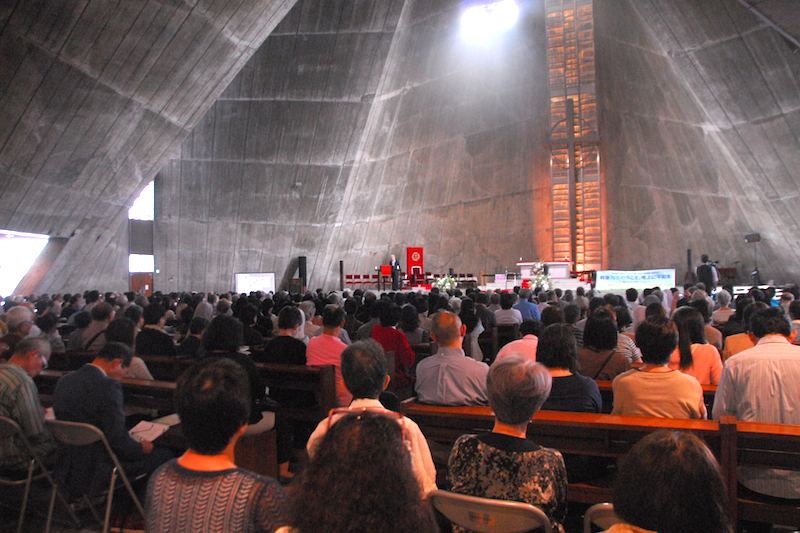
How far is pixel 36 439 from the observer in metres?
3.36

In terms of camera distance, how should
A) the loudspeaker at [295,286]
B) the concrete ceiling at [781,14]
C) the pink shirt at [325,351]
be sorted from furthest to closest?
the loudspeaker at [295,286] < the concrete ceiling at [781,14] < the pink shirt at [325,351]

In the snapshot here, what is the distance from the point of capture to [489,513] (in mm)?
1875

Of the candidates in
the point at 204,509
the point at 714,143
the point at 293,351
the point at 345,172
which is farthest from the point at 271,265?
the point at 204,509

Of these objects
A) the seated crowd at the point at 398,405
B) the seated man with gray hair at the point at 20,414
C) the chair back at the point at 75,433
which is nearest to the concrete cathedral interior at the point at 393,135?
the seated crowd at the point at 398,405

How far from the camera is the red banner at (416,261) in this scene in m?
18.7

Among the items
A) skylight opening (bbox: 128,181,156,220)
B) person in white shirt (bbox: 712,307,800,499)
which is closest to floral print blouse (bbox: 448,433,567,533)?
person in white shirt (bbox: 712,307,800,499)

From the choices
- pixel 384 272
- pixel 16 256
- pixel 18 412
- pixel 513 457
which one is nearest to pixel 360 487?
pixel 513 457

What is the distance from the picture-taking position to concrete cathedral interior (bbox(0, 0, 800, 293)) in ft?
39.9

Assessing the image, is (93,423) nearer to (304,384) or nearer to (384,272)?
(304,384)

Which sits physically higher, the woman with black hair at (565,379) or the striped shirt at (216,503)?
the woman with black hair at (565,379)

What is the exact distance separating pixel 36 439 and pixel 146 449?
0.69m

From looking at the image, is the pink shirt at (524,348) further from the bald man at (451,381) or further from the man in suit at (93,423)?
the man in suit at (93,423)

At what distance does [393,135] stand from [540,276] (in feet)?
30.2

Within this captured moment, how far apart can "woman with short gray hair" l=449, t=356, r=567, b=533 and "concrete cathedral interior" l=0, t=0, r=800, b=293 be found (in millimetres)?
11231
